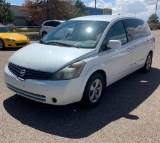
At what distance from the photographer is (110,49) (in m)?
4.66

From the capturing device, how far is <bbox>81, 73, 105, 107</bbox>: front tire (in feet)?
13.3

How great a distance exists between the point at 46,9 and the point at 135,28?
19.9m

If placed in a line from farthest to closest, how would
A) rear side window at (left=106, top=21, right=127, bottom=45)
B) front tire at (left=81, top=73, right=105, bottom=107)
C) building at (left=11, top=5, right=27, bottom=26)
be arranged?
building at (left=11, top=5, right=27, bottom=26), rear side window at (left=106, top=21, right=127, bottom=45), front tire at (left=81, top=73, right=105, bottom=107)

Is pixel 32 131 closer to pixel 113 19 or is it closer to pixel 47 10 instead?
pixel 113 19

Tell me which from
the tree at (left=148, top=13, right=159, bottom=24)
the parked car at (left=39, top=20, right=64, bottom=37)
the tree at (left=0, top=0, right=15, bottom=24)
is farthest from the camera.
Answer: the tree at (left=148, top=13, right=159, bottom=24)

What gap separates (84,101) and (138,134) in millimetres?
1158

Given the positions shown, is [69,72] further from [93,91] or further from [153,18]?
[153,18]

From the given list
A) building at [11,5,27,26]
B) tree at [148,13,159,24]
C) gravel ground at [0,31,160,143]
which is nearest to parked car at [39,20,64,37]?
gravel ground at [0,31,160,143]

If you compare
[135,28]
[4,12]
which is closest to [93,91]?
[135,28]

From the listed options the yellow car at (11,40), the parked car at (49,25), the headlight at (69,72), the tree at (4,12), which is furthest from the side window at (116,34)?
the tree at (4,12)

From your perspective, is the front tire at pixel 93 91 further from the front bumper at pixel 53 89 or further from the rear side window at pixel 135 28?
the rear side window at pixel 135 28

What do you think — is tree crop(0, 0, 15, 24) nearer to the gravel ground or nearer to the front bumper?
the gravel ground

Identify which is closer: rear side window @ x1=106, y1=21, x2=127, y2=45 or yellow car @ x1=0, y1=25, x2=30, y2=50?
rear side window @ x1=106, y1=21, x2=127, y2=45

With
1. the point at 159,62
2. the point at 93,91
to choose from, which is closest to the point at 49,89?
the point at 93,91
